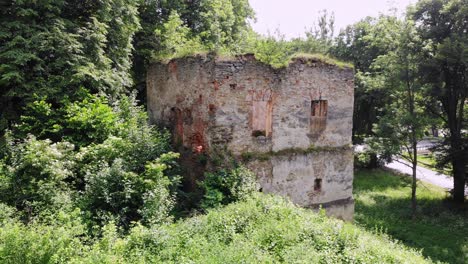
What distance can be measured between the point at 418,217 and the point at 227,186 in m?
11.2

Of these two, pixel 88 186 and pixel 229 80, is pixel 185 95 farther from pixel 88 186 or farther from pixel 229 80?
pixel 88 186

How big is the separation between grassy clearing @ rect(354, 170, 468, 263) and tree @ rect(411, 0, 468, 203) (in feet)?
5.68

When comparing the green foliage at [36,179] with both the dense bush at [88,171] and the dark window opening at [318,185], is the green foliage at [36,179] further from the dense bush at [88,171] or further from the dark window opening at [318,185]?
the dark window opening at [318,185]

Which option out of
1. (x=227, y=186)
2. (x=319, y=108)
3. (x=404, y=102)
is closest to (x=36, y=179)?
(x=227, y=186)

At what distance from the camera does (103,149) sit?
8.91 metres

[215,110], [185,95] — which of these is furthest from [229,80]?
[185,95]

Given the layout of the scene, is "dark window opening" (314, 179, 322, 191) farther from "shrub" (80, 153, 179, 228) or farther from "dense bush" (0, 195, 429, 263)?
"shrub" (80, 153, 179, 228)

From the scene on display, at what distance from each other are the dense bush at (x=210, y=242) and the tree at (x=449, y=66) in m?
11.1

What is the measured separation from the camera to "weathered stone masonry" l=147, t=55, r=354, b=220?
962 centimetres

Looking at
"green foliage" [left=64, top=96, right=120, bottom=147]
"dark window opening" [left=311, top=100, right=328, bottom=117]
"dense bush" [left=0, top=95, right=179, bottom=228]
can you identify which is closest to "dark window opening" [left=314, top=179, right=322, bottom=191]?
"dark window opening" [left=311, top=100, right=328, bottom=117]

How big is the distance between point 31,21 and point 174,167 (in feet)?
18.9

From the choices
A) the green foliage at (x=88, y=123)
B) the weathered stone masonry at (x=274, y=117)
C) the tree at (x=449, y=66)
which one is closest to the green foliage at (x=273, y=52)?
the weathered stone masonry at (x=274, y=117)

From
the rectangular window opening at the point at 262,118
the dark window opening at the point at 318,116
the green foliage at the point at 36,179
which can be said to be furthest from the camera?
the dark window opening at the point at 318,116

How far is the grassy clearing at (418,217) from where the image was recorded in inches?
509
